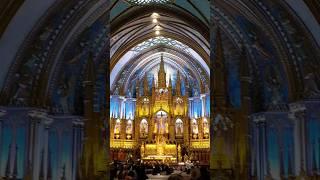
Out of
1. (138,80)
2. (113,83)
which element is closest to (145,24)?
(113,83)

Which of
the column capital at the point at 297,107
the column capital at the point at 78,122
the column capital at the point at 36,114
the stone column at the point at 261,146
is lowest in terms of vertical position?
the stone column at the point at 261,146

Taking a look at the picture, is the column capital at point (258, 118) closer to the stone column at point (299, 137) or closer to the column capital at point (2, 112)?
the stone column at point (299, 137)

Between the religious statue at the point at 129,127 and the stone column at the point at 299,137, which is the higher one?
the religious statue at the point at 129,127

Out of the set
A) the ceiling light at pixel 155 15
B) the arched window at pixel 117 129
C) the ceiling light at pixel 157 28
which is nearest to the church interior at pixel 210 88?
the ceiling light at pixel 155 15

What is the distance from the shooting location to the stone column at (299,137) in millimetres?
14492

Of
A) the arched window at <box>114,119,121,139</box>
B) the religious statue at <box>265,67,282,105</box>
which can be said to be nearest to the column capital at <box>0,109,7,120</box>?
the religious statue at <box>265,67,282,105</box>

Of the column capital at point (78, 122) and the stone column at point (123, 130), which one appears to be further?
the stone column at point (123, 130)

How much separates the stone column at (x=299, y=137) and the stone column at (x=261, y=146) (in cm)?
212

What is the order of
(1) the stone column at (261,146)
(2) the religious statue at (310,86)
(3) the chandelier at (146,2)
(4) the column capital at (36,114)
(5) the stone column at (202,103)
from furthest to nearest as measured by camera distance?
1. (5) the stone column at (202,103)
2. (3) the chandelier at (146,2)
3. (1) the stone column at (261,146)
4. (4) the column capital at (36,114)
5. (2) the religious statue at (310,86)

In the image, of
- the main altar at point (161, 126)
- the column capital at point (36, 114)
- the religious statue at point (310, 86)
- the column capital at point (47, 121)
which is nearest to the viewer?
the religious statue at point (310, 86)

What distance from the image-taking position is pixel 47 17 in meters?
15.8

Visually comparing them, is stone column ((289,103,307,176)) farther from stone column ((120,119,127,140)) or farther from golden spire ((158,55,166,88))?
stone column ((120,119,127,140))

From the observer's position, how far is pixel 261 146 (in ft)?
58.0

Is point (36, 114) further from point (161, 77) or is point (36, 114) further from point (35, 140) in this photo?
point (161, 77)
